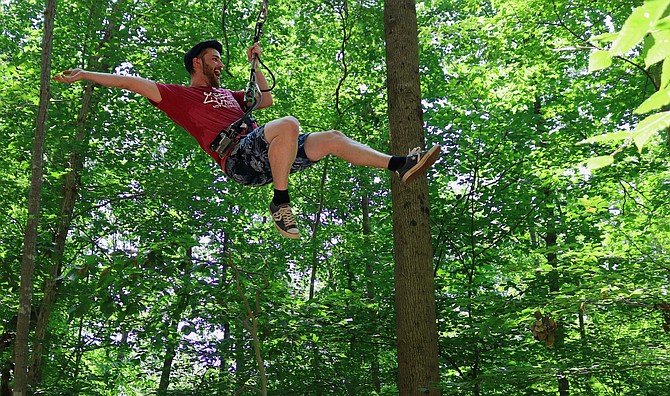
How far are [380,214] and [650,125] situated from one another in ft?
30.5

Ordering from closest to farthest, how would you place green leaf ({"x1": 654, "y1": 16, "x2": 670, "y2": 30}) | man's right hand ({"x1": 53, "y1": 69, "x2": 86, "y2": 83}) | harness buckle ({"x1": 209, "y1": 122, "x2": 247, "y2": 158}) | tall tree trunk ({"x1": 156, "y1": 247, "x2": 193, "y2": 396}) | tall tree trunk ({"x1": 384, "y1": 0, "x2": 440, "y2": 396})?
green leaf ({"x1": 654, "y1": 16, "x2": 670, "y2": 30})
man's right hand ({"x1": 53, "y1": 69, "x2": 86, "y2": 83})
harness buckle ({"x1": 209, "y1": 122, "x2": 247, "y2": 158})
tall tree trunk ({"x1": 384, "y1": 0, "x2": 440, "y2": 396})
tall tree trunk ({"x1": 156, "y1": 247, "x2": 193, "y2": 396})

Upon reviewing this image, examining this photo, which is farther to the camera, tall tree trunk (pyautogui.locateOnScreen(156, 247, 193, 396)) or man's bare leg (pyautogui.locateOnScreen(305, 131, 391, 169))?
tall tree trunk (pyautogui.locateOnScreen(156, 247, 193, 396))

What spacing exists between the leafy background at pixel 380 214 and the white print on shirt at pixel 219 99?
1.65 metres

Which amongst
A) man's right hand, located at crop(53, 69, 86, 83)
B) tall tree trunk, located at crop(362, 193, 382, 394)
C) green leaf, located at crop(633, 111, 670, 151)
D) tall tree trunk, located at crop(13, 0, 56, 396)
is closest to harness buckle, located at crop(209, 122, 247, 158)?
man's right hand, located at crop(53, 69, 86, 83)

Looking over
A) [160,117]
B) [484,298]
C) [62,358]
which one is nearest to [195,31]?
[160,117]

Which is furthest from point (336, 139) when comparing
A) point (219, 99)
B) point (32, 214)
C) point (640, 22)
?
point (32, 214)

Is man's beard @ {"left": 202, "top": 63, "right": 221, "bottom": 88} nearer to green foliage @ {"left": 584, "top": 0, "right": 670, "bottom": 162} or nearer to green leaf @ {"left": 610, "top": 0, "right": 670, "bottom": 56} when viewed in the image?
green foliage @ {"left": 584, "top": 0, "right": 670, "bottom": 162}

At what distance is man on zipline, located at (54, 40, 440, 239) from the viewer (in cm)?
294

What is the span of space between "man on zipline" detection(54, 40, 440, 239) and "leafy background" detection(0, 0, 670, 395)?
5.23 ft

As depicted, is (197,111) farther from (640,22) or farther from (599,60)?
(640,22)

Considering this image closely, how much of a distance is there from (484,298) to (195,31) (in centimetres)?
511

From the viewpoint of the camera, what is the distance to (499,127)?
7.25m

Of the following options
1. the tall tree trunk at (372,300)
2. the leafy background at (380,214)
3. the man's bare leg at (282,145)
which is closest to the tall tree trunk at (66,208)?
the leafy background at (380,214)

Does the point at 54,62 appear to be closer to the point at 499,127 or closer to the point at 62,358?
the point at 62,358
